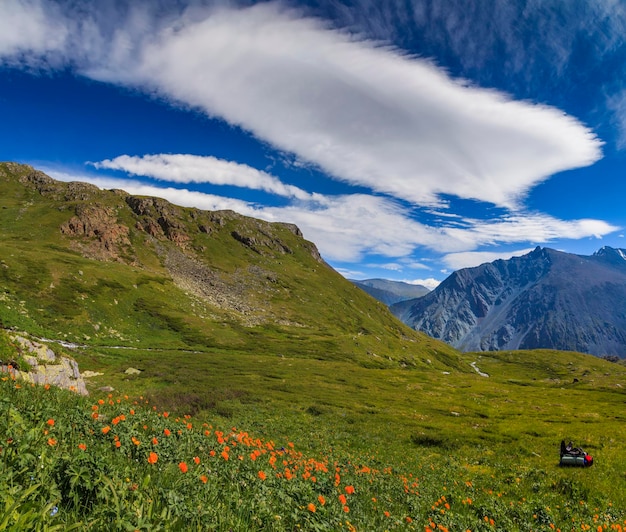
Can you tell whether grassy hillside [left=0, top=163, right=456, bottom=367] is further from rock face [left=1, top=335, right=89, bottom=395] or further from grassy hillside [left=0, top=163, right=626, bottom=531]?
rock face [left=1, top=335, right=89, bottom=395]

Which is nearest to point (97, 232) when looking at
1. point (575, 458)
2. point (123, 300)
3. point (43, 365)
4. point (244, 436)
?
point (123, 300)

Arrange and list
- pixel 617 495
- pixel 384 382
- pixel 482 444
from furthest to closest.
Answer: pixel 384 382 < pixel 482 444 < pixel 617 495

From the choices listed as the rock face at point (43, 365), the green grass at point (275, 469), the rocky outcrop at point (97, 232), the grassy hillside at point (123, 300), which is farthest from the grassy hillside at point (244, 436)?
the rocky outcrop at point (97, 232)

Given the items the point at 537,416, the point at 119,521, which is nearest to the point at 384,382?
the point at 537,416

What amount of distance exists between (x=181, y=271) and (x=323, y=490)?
192 metres

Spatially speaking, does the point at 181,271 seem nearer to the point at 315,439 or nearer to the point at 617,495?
the point at 315,439

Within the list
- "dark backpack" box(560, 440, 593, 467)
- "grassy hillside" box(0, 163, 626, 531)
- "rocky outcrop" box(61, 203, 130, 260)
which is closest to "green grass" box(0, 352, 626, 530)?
"grassy hillside" box(0, 163, 626, 531)

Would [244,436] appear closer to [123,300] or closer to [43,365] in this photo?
[43,365]

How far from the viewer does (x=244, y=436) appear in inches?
446

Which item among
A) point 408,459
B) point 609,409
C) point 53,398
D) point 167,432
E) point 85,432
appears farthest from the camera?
point 609,409

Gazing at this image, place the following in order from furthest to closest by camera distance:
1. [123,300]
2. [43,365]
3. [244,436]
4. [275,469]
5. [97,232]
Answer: [97,232] → [123,300] → [43,365] → [244,436] → [275,469]

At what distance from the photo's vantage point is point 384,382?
86.2 m

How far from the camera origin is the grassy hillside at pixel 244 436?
15.9 feet

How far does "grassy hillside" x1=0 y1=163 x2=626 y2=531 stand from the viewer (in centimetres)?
484
